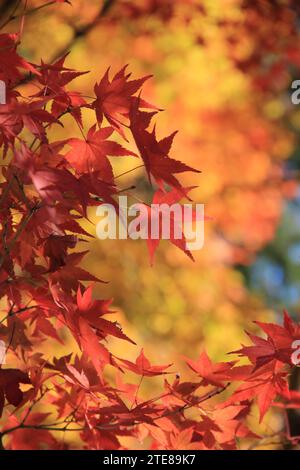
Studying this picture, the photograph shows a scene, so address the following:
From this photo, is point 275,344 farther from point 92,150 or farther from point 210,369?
point 92,150

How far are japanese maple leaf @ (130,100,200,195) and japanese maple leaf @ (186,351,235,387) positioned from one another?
1.08 feet

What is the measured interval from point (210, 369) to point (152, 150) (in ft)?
1.38

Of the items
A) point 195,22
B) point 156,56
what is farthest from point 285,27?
point 156,56

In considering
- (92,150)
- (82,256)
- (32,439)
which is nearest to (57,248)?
(82,256)

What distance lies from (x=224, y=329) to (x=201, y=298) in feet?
1.15

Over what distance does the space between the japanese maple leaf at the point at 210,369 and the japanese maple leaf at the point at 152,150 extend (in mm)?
330

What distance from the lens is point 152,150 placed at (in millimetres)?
1091

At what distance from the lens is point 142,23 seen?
3553 millimetres

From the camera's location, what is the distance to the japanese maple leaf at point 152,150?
1077 millimetres

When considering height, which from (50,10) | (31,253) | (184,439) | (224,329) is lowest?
(224,329)

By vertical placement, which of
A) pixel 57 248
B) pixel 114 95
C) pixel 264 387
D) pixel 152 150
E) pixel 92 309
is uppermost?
pixel 114 95

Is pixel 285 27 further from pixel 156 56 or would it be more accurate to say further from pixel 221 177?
pixel 221 177
